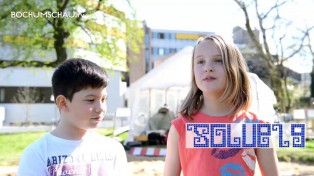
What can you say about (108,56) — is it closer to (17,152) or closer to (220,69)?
(17,152)

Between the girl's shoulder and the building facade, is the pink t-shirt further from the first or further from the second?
the building facade

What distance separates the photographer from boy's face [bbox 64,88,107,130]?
1537 mm

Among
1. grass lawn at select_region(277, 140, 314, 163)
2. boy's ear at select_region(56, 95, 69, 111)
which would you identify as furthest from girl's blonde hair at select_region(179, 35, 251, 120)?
grass lawn at select_region(277, 140, 314, 163)

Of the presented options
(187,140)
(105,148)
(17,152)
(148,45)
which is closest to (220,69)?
(187,140)

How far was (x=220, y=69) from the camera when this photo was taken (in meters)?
1.54

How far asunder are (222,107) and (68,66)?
66 centimetres

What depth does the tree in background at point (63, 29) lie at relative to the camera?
432 inches

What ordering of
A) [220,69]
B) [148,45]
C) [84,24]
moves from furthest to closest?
1. [148,45]
2. [84,24]
3. [220,69]

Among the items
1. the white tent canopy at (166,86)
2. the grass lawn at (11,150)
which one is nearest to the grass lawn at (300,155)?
the white tent canopy at (166,86)

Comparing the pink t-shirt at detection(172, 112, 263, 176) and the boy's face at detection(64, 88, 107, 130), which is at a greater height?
the boy's face at detection(64, 88, 107, 130)

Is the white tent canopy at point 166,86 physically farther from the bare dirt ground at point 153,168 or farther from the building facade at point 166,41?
the building facade at point 166,41

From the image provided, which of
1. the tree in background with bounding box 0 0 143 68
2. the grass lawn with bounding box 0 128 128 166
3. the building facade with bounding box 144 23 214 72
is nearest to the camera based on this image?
the grass lawn with bounding box 0 128 128 166
